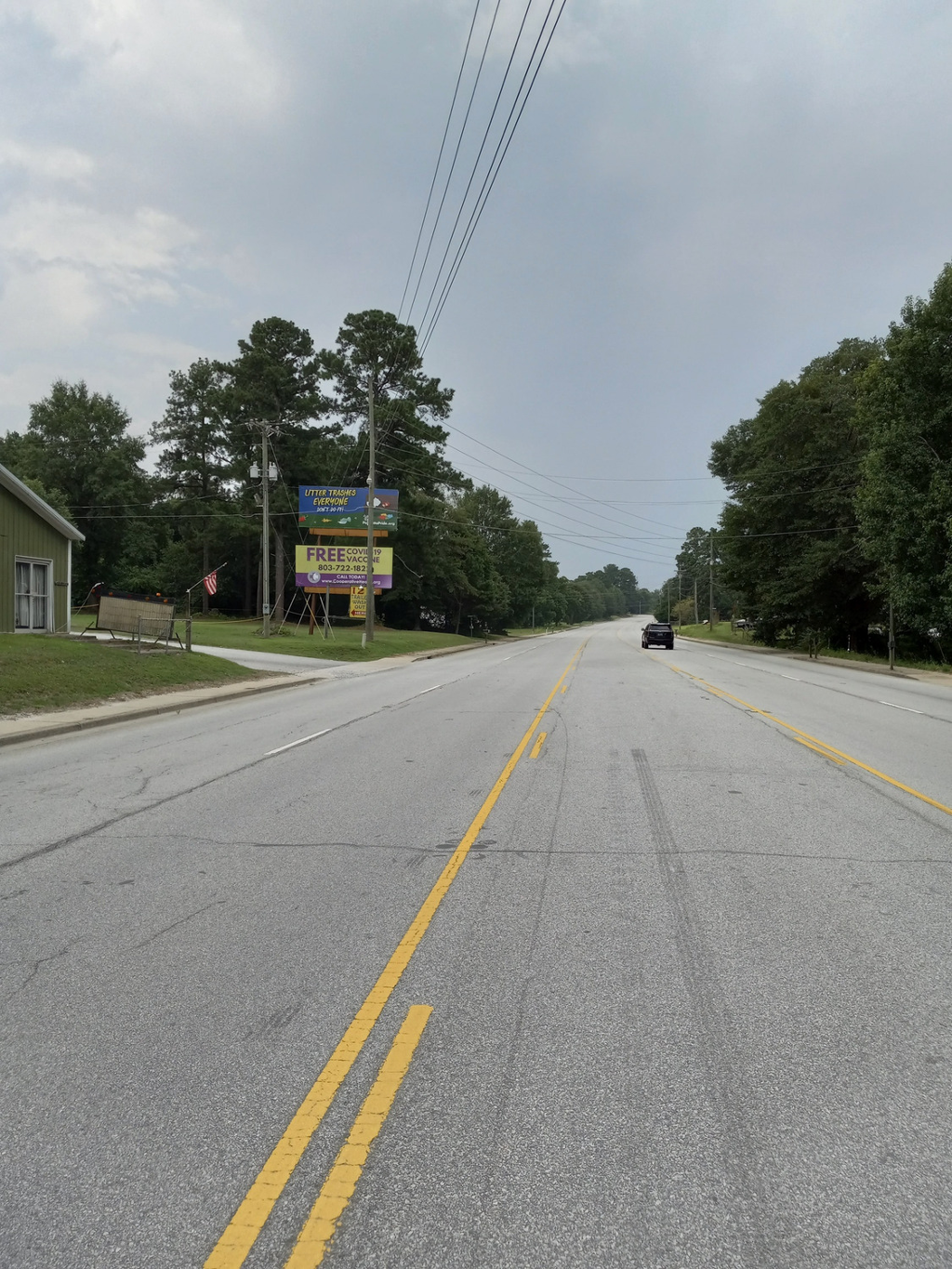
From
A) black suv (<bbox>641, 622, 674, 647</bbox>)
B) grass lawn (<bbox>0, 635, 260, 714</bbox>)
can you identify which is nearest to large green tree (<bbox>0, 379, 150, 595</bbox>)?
black suv (<bbox>641, 622, 674, 647</bbox>)

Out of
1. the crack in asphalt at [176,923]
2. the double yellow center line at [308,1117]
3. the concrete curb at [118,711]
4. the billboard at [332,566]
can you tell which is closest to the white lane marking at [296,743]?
the concrete curb at [118,711]

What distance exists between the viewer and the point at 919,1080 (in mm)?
3303

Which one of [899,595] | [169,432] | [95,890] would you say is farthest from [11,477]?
[169,432]

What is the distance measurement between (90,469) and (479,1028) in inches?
2960

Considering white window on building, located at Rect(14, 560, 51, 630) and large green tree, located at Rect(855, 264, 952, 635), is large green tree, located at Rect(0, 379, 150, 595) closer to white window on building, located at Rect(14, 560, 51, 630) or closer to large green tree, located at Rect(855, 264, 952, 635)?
white window on building, located at Rect(14, 560, 51, 630)

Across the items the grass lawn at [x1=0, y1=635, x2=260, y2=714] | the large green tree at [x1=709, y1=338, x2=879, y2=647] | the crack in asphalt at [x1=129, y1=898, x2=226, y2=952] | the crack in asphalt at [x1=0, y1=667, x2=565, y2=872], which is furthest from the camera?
the large green tree at [x1=709, y1=338, x2=879, y2=647]

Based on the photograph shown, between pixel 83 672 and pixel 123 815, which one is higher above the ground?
pixel 83 672

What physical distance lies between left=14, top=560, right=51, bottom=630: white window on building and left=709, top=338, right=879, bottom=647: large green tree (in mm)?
37440

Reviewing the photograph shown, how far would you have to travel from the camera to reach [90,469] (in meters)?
70.1

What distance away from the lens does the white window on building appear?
2520cm

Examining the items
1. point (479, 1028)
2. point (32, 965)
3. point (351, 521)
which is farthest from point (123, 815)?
point (351, 521)

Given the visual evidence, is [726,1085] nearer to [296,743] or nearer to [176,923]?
[176,923]

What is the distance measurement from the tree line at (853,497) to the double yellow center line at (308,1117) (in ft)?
99.5

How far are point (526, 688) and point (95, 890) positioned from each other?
16177 mm
